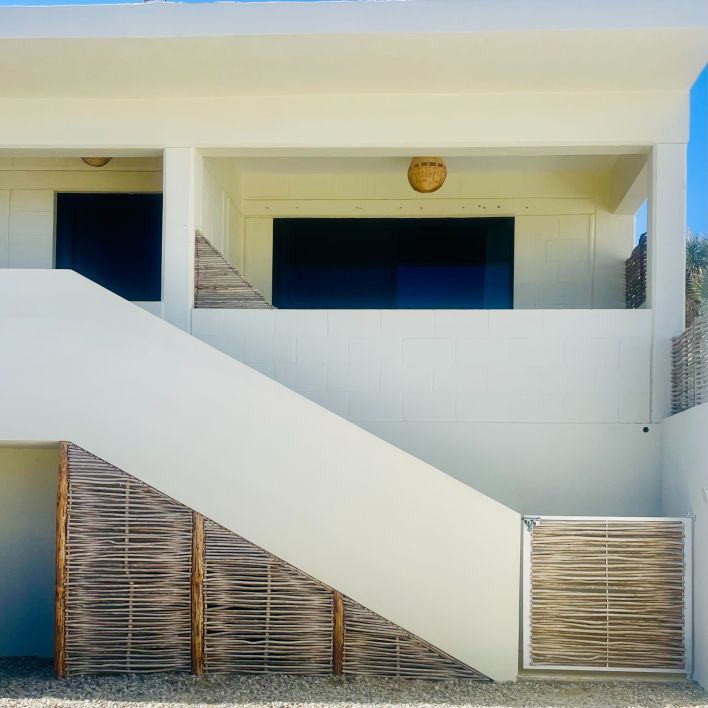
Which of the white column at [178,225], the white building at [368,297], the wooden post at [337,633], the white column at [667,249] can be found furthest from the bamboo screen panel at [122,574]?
the white column at [667,249]

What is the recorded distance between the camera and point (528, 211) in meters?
10.6

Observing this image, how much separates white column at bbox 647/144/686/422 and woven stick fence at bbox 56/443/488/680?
3260 millimetres

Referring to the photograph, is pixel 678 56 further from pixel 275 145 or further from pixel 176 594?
pixel 176 594

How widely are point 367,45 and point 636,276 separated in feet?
11.6

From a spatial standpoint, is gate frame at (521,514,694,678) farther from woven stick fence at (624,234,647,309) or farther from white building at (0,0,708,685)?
woven stick fence at (624,234,647,309)

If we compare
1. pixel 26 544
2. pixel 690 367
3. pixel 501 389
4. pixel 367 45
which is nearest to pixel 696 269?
pixel 501 389

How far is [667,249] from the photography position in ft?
27.0

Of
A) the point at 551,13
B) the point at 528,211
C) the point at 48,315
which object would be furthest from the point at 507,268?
the point at 48,315

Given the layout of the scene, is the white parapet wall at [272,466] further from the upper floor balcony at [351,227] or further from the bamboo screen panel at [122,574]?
the upper floor balcony at [351,227]

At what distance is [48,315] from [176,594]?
2125mm

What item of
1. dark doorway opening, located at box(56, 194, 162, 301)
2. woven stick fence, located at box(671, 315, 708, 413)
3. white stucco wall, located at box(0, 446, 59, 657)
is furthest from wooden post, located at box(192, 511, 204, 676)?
dark doorway opening, located at box(56, 194, 162, 301)

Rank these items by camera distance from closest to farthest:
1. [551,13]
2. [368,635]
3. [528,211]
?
[368,635], [551,13], [528,211]

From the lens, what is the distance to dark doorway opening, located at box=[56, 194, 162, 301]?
35.0ft

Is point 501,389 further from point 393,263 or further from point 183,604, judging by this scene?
point 183,604
